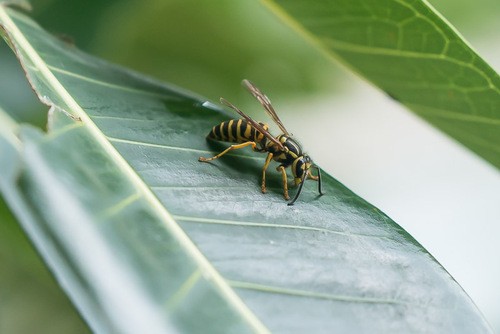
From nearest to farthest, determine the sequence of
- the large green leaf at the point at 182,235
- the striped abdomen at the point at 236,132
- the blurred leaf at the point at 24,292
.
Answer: the large green leaf at the point at 182,235
the striped abdomen at the point at 236,132
the blurred leaf at the point at 24,292

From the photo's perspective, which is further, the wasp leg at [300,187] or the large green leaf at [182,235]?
the wasp leg at [300,187]

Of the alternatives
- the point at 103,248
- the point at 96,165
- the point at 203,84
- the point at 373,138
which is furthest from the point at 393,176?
the point at 103,248

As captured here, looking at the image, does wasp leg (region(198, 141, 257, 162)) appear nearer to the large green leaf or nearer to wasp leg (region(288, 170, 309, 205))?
the large green leaf

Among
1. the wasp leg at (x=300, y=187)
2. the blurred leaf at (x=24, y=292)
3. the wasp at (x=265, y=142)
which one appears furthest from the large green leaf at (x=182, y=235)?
the blurred leaf at (x=24, y=292)

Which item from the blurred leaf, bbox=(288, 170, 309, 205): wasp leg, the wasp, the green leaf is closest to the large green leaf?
bbox=(288, 170, 309, 205): wasp leg

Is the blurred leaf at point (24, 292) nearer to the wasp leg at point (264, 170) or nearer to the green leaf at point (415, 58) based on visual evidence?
the wasp leg at point (264, 170)

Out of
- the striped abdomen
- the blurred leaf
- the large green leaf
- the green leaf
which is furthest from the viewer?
the blurred leaf
